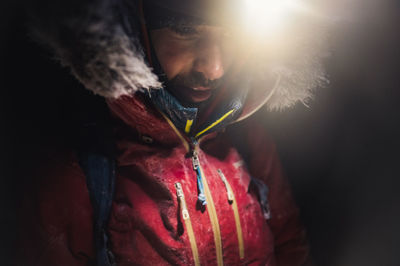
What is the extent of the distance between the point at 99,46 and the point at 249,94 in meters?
0.70

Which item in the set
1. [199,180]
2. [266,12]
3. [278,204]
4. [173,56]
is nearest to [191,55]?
[173,56]

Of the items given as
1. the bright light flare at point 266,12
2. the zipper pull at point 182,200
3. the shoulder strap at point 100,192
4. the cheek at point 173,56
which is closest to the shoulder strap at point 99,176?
the shoulder strap at point 100,192

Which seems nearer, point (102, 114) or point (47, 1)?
point (47, 1)

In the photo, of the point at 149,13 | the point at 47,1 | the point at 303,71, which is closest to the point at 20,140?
the point at 47,1

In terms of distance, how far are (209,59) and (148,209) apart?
1.87 ft

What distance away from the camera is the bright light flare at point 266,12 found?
0.78 meters

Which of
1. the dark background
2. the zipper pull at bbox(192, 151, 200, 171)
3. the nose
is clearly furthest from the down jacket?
the nose

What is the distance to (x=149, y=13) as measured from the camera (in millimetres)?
749

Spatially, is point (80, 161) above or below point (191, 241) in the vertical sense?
above

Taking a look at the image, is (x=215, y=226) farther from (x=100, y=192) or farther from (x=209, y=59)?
(x=209, y=59)

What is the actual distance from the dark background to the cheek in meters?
0.35

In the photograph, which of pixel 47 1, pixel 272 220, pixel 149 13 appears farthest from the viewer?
pixel 272 220

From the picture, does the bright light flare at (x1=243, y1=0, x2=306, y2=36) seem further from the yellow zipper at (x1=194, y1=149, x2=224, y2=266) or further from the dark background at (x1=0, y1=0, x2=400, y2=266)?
the yellow zipper at (x1=194, y1=149, x2=224, y2=266)

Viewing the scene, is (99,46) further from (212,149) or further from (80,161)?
(212,149)
